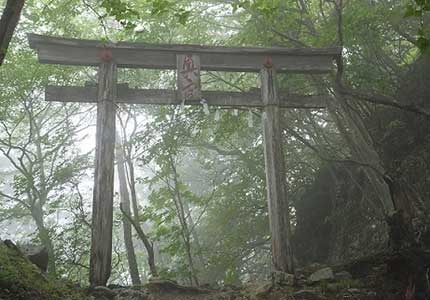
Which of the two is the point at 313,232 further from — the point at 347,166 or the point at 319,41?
the point at 319,41

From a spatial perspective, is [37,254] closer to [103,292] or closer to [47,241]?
[103,292]

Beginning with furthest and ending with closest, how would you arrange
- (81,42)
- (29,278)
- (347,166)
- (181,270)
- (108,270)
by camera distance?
(347,166)
(181,270)
(81,42)
(108,270)
(29,278)

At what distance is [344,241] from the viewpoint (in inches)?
411

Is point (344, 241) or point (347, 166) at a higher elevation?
point (347, 166)

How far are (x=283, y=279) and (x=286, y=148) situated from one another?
7.11 m

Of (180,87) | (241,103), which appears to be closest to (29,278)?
(180,87)

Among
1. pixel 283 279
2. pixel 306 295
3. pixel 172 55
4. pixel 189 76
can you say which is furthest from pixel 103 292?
pixel 172 55

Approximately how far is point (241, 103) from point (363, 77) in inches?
114

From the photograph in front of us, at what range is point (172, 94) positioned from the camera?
7.21 m

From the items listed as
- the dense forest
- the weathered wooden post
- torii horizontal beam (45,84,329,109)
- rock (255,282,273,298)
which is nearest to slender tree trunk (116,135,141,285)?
the dense forest

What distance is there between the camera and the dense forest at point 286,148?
20.0 ft

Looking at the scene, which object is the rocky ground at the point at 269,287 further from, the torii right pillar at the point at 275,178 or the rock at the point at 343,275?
the torii right pillar at the point at 275,178

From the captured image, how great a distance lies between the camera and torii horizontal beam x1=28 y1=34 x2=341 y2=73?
688 centimetres

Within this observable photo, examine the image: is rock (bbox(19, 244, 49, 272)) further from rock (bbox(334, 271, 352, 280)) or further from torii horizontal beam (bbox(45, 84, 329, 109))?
rock (bbox(334, 271, 352, 280))
